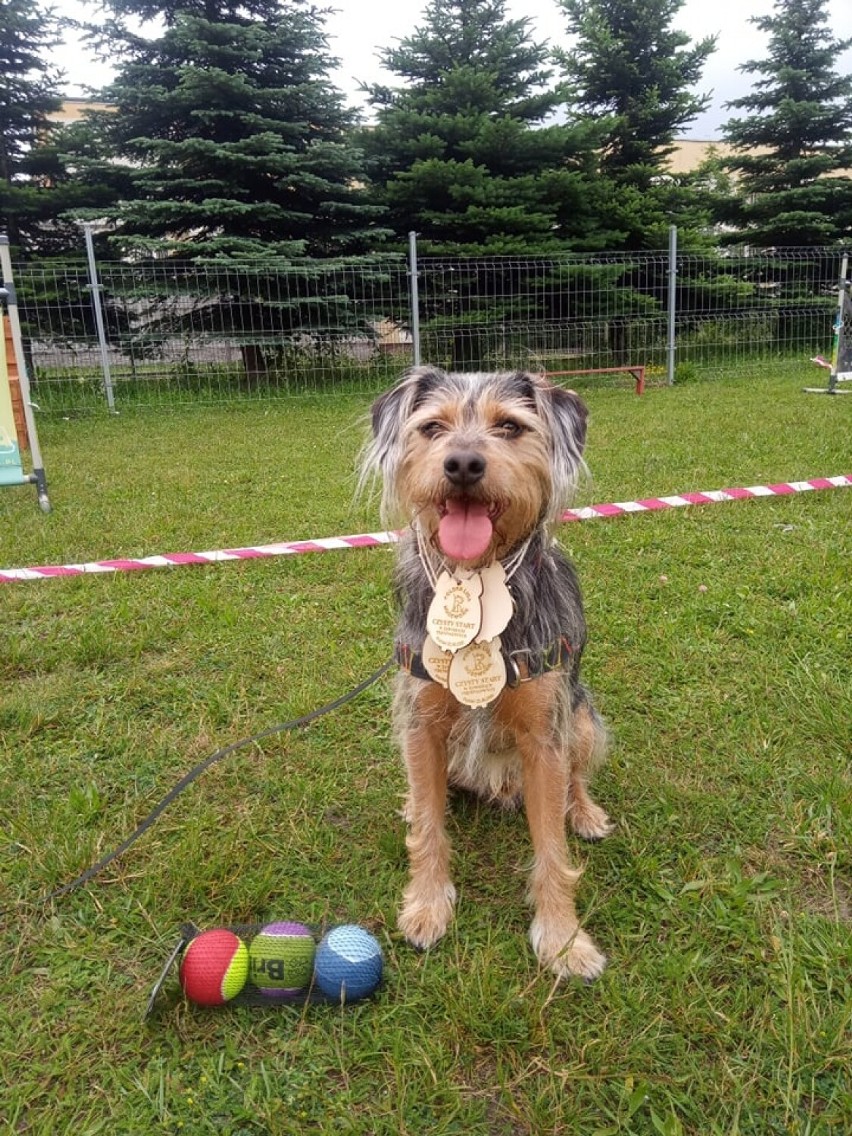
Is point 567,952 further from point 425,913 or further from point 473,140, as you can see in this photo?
point 473,140

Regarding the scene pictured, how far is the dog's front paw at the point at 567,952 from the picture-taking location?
6.87ft

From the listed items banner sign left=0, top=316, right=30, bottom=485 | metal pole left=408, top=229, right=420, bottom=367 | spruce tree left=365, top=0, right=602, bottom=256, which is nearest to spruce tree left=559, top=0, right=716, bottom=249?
spruce tree left=365, top=0, right=602, bottom=256

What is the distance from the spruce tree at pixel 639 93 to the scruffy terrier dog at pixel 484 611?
1707 cm

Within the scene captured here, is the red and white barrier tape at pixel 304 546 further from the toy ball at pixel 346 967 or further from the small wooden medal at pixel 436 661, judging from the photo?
the toy ball at pixel 346 967

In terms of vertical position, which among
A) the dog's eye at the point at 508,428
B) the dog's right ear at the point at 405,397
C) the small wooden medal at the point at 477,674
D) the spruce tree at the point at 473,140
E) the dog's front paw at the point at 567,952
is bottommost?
the dog's front paw at the point at 567,952

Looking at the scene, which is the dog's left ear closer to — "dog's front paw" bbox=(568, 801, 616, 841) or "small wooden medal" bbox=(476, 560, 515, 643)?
"small wooden medal" bbox=(476, 560, 515, 643)

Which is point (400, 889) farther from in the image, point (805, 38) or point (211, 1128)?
point (805, 38)

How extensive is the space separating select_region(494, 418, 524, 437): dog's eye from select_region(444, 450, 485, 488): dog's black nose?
231 mm

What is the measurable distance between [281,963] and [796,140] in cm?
2475

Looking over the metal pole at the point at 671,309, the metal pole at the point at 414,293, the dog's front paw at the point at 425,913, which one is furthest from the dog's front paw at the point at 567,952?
the metal pole at the point at 671,309

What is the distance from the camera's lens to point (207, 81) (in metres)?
13.7

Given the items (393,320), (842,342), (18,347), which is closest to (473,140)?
(393,320)

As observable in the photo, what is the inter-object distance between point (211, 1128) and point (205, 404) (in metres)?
13.1

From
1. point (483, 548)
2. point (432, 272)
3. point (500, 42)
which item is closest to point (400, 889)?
point (483, 548)
